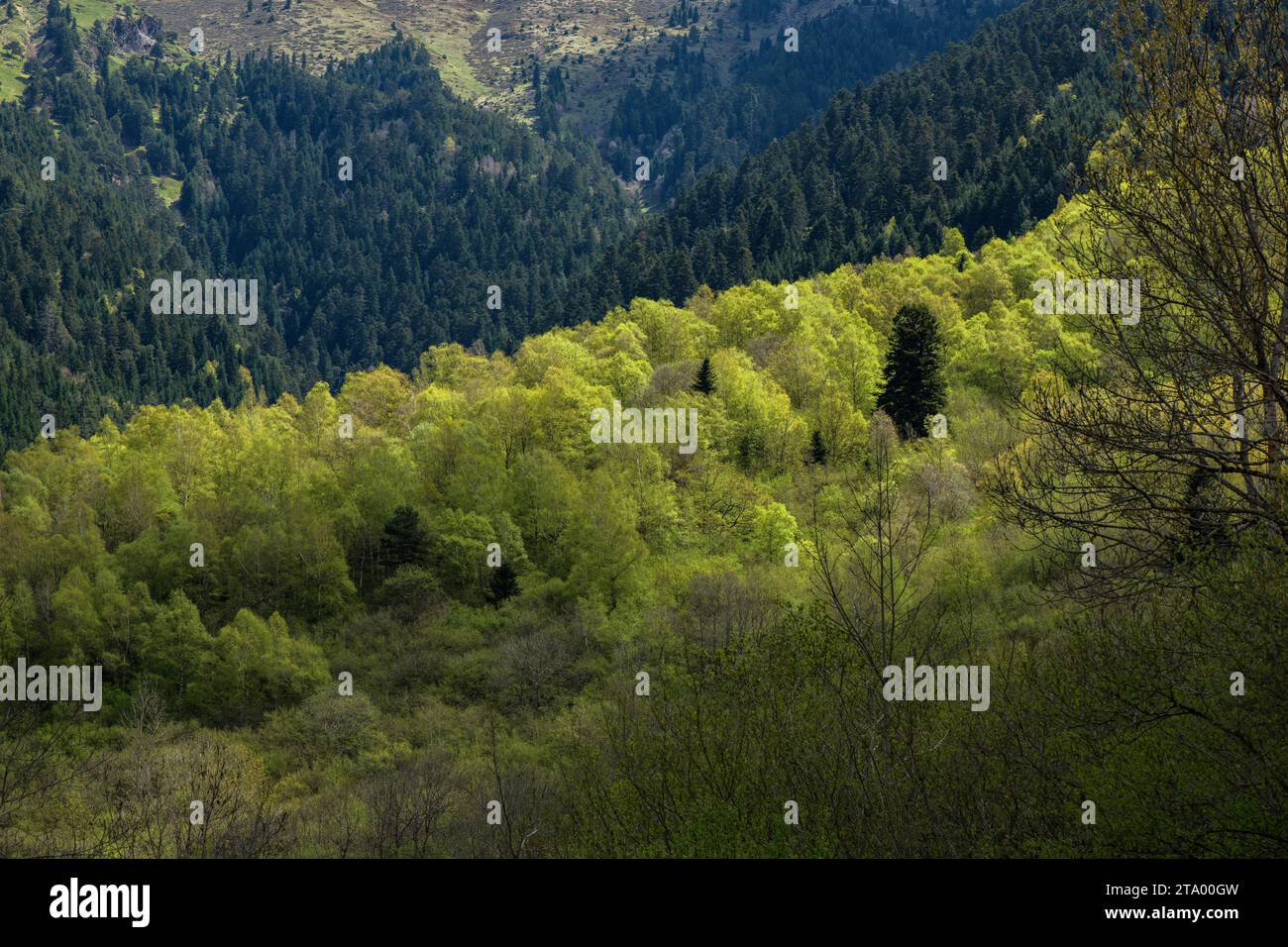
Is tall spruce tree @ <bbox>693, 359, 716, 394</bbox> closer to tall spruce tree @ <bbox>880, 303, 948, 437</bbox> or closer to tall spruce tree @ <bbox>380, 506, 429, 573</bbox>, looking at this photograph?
tall spruce tree @ <bbox>880, 303, 948, 437</bbox>

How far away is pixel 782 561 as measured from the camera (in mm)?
66688

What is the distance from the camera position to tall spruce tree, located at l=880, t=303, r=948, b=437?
273 ft

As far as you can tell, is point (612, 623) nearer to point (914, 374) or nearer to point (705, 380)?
point (705, 380)

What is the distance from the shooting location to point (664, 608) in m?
63.4

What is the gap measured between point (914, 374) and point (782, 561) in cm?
2341

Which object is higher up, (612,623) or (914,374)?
(914,374)

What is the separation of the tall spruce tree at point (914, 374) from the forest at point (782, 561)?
9.0 inches

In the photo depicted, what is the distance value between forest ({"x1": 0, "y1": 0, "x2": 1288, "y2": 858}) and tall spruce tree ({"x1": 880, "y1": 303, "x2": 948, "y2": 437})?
0.75 feet

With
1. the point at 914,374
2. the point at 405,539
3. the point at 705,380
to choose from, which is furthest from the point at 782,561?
the point at 405,539

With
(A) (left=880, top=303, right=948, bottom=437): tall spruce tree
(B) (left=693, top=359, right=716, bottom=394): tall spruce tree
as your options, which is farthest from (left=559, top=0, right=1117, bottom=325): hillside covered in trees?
(B) (left=693, top=359, right=716, bottom=394): tall spruce tree

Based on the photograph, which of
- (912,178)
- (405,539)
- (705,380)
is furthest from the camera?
(912,178)

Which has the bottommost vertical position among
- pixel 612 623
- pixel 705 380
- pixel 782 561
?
pixel 612 623
